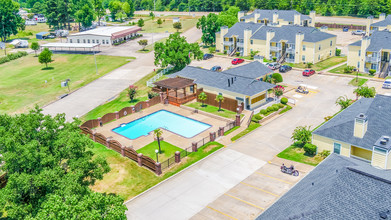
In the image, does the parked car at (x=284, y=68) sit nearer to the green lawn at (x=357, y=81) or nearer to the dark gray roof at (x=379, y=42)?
the green lawn at (x=357, y=81)

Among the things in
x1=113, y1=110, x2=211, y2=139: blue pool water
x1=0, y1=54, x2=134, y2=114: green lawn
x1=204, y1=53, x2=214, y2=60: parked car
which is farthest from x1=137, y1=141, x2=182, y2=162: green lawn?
x1=204, y1=53, x2=214, y2=60: parked car

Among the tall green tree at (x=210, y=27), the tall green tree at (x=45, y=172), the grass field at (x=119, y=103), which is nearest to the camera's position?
the tall green tree at (x=45, y=172)

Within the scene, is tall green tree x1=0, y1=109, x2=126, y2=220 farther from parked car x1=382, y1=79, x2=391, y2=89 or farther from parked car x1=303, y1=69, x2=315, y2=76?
parked car x1=303, y1=69, x2=315, y2=76

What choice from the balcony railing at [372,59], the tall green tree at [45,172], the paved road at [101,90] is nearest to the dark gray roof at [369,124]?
the tall green tree at [45,172]

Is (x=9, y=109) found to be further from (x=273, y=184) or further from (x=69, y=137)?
(x=273, y=184)

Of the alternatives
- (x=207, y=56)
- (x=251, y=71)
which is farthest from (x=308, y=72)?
(x=207, y=56)

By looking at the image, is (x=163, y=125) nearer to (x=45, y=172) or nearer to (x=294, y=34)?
(x=45, y=172)

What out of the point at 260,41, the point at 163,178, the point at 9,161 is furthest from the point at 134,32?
the point at 9,161
